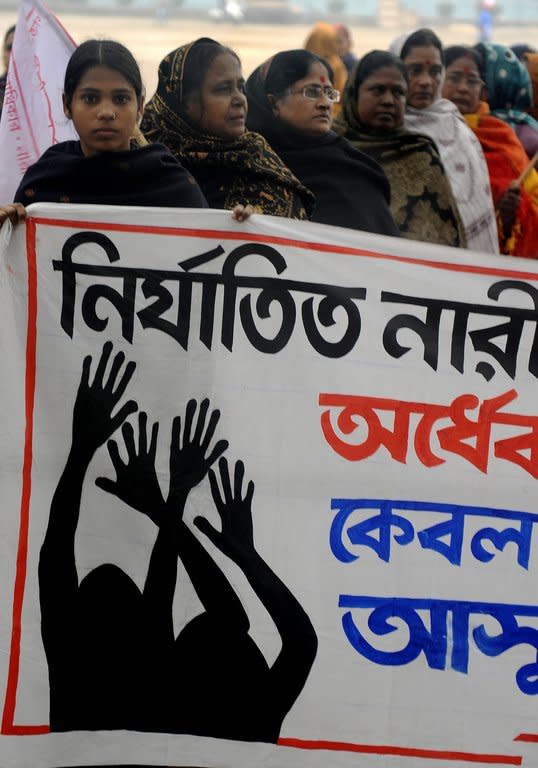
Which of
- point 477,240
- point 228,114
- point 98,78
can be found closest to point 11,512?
point 98,78

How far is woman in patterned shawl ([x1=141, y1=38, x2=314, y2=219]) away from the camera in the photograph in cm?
384

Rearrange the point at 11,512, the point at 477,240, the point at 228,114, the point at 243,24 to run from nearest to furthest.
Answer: the point at 11,512
the point at 228,114
the point at 477,240
the point at 243,24

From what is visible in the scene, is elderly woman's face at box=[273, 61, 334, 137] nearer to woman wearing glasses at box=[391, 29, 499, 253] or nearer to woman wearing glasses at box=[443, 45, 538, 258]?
woman wearing glasses at box=[391, 29, 499, 253]

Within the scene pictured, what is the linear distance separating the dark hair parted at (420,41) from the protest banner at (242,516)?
2307mm

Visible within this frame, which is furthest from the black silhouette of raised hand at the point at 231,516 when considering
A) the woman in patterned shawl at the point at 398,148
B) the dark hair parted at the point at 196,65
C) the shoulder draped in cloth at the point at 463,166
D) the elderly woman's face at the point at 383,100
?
the shoulder draped in cloth at the point at 463,166

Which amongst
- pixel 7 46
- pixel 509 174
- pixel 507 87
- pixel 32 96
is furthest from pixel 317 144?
pixel 7 46

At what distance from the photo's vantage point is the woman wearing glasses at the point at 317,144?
4.29 meters

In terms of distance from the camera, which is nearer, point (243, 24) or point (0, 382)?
point (0, 382)

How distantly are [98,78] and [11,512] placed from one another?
1.07 m

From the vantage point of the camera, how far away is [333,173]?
4.38 m

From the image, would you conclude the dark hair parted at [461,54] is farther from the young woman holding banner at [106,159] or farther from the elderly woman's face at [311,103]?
the young woman holding banner at [106,159]

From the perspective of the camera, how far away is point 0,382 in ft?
10.1

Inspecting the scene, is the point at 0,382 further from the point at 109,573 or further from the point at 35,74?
the point at 35,74

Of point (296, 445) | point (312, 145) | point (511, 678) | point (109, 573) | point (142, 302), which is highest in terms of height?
point (312, 145)
